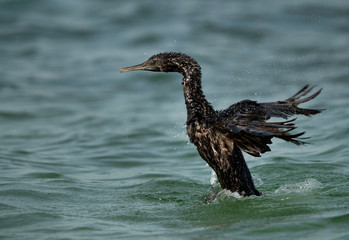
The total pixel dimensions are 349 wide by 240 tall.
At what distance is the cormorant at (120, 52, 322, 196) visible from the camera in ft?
21.1

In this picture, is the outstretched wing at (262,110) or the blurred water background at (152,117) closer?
the blurred water background at (152,117)

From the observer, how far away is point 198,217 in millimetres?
6695

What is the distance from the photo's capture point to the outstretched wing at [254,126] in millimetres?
6168

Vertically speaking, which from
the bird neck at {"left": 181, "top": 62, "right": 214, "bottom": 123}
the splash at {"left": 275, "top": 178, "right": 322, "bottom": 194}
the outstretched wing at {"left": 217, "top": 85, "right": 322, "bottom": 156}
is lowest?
the splash at {"left": 275, "top": 178, "right": 322, "bottom": 194}

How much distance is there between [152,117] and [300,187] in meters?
5.44

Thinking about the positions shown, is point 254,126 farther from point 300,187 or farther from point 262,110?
point 300,187

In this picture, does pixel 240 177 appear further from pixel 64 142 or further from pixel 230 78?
pixel 230 78

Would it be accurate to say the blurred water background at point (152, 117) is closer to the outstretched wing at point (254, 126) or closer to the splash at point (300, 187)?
the splash at point (300, 187)

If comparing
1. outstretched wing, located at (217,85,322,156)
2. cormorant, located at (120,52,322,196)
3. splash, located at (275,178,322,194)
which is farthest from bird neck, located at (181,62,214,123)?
splash, located at (275,178,322,194)

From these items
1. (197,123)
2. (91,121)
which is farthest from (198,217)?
(91,121)

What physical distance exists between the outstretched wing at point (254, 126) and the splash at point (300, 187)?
0.87 metres

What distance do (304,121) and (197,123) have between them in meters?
5.48

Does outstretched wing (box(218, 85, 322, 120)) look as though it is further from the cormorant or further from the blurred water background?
the blurred water background

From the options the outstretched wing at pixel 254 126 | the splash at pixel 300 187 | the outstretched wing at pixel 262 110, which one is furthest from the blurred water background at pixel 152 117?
the outstretched wing at pixel 262 110
